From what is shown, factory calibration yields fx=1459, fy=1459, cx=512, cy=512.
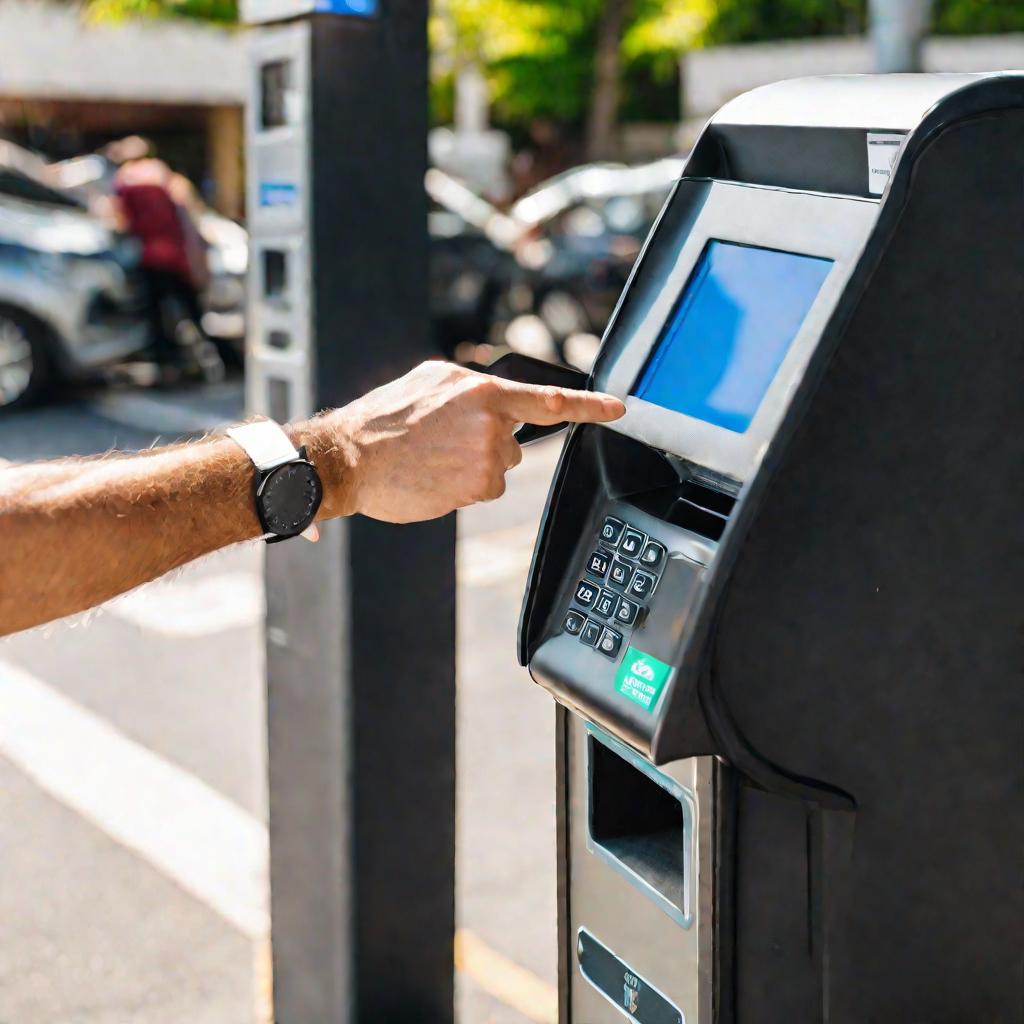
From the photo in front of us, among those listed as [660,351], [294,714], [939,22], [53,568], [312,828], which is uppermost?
[939,22]

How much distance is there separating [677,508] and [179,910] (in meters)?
2.29

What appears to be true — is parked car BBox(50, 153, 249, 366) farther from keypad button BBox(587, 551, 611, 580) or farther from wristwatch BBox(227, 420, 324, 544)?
keypad button BBox(587, 551, 611, 580)

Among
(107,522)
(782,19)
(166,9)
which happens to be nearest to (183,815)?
(107,522)

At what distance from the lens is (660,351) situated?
1579 mm

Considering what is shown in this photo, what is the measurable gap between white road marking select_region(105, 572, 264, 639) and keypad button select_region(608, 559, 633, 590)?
4070 mm

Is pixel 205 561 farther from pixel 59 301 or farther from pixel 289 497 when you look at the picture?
pixel 59 301

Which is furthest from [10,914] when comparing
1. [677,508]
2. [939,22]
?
[939,22]

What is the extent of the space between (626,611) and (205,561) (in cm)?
59

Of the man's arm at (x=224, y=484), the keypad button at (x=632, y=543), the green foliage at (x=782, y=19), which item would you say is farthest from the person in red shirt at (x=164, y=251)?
the green foliage at (x=782, y=19)

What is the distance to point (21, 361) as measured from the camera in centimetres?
898

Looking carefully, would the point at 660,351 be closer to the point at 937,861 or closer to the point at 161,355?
the point at 937,861

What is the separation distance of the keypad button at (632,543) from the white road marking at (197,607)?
4077 millimetres

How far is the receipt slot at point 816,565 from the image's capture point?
1.39 meters

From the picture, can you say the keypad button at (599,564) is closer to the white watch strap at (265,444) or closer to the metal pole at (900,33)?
the white watch strap at (265,444)
